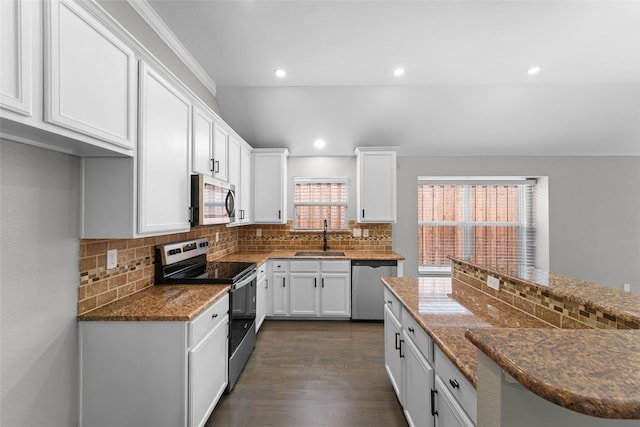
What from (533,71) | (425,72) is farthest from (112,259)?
(533,71)

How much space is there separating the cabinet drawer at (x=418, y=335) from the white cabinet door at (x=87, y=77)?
75.1 inches

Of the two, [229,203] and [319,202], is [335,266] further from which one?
[229,203]

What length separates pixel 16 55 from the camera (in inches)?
37.5

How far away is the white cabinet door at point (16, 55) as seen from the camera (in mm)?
915

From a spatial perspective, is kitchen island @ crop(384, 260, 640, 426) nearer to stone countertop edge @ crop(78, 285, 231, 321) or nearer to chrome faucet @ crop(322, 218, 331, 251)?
stone countertop edge @ crop(78, 285, 231, 321)

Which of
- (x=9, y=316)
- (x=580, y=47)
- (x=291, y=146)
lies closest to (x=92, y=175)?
(x=9, y=316)

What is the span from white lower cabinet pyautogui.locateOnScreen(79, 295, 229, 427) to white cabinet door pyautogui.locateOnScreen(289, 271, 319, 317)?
2.21 m

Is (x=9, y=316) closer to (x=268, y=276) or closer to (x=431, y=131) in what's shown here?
(x=268, y=276)

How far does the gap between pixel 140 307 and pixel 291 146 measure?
3.12 metres

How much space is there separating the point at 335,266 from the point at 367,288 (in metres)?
0.52

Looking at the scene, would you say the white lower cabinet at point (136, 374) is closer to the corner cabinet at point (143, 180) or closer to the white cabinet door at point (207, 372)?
the white cabinet door at point (207, 372)

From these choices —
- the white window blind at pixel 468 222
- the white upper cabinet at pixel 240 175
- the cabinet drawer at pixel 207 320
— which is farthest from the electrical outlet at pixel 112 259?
the white window blind at pixel 468 222

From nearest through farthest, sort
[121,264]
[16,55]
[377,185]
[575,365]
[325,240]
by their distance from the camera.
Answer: [575,365], [16,55], [121,264], [377,185], [325,240]

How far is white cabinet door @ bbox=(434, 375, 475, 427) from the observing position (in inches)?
42.4
